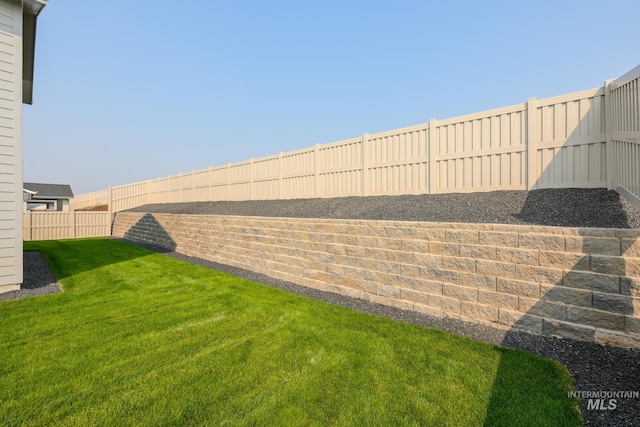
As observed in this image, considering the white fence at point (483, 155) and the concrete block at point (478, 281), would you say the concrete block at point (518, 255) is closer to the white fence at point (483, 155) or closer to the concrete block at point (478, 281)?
the concrete block at point (478, 281)

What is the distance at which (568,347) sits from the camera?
321cm

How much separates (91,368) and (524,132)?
294 inches

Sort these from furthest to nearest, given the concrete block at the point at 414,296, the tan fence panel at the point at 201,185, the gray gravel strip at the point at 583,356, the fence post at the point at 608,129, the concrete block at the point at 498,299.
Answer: the tan fence panel at the point at 201,185, the fence post at the point at 608,129, the concrete block at the point at 414,296, the concrete block at the point at 498,299, the gray gravel strip at the point at 583,356

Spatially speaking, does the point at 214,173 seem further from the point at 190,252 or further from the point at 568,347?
the point at 568,347

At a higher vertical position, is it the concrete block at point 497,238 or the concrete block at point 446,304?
the concrete block at point 497,238

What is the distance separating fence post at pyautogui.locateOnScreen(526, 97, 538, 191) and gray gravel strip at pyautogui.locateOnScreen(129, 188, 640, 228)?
0.92ft

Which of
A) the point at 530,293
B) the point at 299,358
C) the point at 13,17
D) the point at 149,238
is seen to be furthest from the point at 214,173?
the point at 530,293

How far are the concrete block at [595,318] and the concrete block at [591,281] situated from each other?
25 centimetres

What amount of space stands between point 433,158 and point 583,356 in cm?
460

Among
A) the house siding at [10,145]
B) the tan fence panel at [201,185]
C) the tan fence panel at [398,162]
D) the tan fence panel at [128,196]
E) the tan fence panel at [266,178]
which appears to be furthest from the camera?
the tan fence panel at [128,196]

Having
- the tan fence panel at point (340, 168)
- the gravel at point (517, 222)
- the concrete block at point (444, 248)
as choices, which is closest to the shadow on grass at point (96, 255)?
the gravel at point (517, 222)

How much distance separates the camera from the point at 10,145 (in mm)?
5379

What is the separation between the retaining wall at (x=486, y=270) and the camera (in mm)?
3111

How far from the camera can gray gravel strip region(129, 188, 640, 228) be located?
12.8 feet
